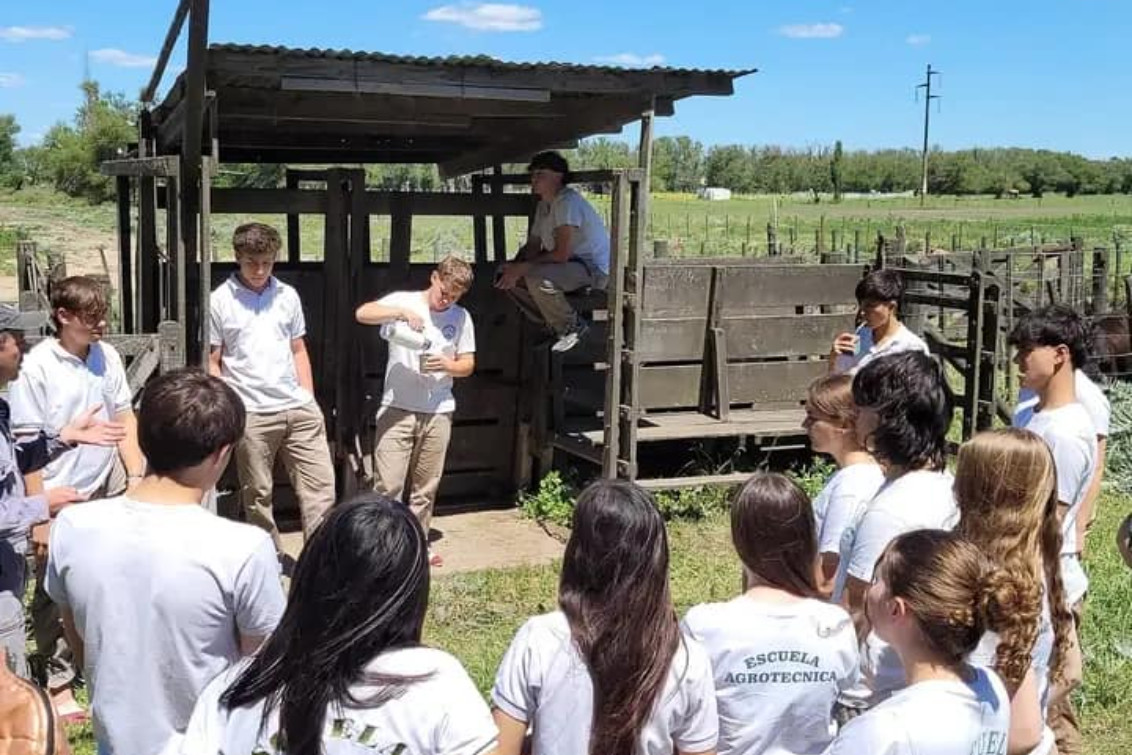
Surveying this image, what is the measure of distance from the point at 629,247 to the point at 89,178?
6073 cm

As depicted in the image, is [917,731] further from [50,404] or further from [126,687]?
[50,404]

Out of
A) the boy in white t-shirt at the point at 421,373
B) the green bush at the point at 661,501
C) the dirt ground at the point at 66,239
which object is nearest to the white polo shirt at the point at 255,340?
the boy in white t-shirt at the point at 421,373

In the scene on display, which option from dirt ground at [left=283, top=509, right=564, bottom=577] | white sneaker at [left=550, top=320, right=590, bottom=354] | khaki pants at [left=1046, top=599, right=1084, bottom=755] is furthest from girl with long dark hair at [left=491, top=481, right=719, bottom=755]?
white sneaker at [left=550, top=320, right=590, bottom=354]

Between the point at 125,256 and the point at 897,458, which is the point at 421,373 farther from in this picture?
the point at 897,458

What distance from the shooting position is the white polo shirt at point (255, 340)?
20.4ft

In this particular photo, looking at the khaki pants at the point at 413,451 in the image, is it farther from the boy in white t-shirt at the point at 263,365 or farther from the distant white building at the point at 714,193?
the distant white building at the point at 714,193

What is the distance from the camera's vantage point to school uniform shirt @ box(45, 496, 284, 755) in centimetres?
255

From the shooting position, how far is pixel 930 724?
86.7 inches

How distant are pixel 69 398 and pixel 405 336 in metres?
2.24

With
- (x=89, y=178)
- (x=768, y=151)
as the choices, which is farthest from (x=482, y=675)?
(x=768, y=151)

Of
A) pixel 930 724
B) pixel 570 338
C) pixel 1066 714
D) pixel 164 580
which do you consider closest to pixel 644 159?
pixel 570 338

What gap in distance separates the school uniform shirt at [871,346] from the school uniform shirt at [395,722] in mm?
3926

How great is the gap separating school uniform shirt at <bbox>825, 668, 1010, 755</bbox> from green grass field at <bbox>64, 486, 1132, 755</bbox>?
2.84 metres

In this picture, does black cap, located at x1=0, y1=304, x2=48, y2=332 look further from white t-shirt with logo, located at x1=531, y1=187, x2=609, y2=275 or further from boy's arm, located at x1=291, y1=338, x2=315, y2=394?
white t-shirt with logo, located at x1=531, y1=187, x2=609, y2=275
